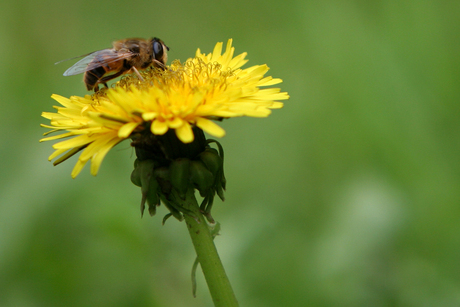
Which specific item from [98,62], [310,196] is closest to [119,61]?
[98,62]

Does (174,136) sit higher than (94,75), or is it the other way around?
(94,75)

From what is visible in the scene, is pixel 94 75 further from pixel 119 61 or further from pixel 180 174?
pixel 180 174

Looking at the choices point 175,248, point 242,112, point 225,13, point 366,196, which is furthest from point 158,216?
point 225,13

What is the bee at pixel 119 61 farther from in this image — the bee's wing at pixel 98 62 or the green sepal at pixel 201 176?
the green sepal at pixel 201 176

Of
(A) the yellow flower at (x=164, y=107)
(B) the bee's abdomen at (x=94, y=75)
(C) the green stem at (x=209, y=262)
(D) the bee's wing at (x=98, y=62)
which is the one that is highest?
(D) the bee's wing at (x=98, y=62)

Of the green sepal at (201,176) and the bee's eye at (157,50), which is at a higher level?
the bee's eye at (157,50)

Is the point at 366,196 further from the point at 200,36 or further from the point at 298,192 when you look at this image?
the point at 200,36

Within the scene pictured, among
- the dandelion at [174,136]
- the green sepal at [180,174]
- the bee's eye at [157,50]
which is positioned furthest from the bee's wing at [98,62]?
the green sepal at [180,174]
